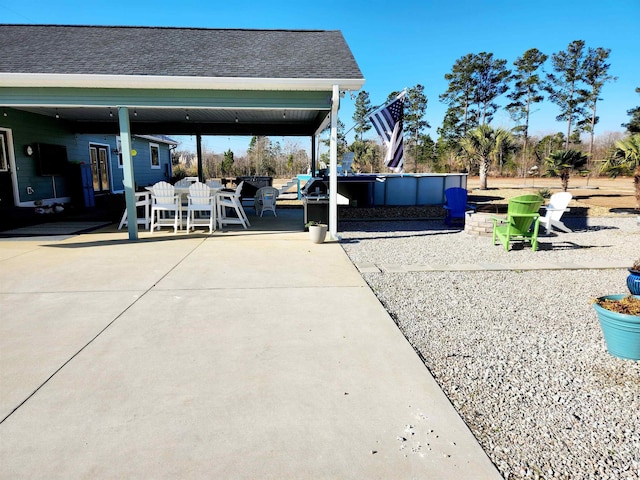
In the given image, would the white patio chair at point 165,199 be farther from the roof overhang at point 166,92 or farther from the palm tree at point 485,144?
the palm tree at point 485,144

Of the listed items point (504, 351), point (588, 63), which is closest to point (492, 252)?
point (504, 351)

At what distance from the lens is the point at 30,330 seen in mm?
3355

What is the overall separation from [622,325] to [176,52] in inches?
332

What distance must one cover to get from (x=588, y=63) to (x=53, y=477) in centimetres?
4039

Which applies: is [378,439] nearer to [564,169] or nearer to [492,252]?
[492,252]

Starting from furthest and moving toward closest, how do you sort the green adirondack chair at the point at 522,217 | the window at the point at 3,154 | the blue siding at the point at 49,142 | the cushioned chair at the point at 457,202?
the blue siding at the point at 49,142, the cushioned chair at the point at 457,202, the window at the point at 3,154, the green adirondack chair at the point at 522,217

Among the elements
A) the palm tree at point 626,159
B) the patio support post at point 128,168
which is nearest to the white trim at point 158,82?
the patio support post at point 128,168

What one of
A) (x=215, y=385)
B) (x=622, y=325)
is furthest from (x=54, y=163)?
Result: (x=622, y=325)

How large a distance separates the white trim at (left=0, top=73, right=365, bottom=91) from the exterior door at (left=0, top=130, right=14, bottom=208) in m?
2.99

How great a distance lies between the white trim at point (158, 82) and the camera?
6633 millimetres

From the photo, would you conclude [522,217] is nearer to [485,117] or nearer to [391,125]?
[391,125]

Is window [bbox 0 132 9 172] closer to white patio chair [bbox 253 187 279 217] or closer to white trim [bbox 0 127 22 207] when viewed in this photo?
white trim [bbox 0 127 22 207]

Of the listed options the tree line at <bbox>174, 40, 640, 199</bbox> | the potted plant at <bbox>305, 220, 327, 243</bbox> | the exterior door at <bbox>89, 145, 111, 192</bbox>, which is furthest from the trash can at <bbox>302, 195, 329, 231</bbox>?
the tree line at <bbox>174, 40, 640, 199</bbox>

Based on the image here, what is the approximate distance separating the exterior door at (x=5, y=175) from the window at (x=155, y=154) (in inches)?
292
